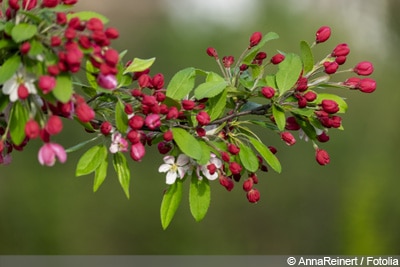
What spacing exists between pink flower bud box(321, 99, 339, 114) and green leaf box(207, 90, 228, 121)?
17 cm

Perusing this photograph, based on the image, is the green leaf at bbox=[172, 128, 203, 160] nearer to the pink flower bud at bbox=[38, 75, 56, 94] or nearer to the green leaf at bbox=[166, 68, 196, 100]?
the green leaf at bbox=[166, 68, 196, 100]

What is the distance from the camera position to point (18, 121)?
3.32ft

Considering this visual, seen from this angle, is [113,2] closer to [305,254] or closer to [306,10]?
[306,10]

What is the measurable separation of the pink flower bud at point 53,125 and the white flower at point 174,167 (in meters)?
0.29

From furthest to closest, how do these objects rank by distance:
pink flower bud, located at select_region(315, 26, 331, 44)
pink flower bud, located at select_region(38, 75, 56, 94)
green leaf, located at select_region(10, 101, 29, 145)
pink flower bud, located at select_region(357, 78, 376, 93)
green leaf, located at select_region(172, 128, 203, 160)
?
pink flower bud, located at select_region(315, 26, 331, 44) → pink flower bud, located at select_region(357, 78, 376, 93) → green leaf, located at select_region(172, 128, 203, 160) → green leaf, located at select_region(10, 101, 29, 145) → pink flower bud, located at select_region(38, 75, 56, 94)

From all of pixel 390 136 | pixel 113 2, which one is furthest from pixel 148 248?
pixel 113 2

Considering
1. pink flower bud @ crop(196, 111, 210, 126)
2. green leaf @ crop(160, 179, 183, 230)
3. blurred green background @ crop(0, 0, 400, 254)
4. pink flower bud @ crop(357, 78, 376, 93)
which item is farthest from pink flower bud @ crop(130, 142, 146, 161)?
blurred green background @ crop(0, 0, 400, 254)

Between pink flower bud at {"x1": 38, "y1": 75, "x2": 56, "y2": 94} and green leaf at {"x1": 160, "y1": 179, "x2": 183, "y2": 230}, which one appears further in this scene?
green leaf at {"x1": 160, "y1": 179, "x2": 183, "y2": 230}

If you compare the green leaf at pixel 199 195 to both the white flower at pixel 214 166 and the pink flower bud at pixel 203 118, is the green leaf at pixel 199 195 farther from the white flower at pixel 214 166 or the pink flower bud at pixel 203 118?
the pink flower bud at pixel 203 118

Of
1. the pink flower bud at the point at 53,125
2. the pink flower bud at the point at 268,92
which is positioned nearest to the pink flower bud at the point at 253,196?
the pink flower bud at the point at 268,92

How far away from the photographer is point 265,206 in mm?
5781

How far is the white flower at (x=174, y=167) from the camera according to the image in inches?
48.1

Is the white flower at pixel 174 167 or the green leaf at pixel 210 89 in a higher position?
the green leaf at pixel 210 89

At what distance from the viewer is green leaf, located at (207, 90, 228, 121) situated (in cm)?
121
